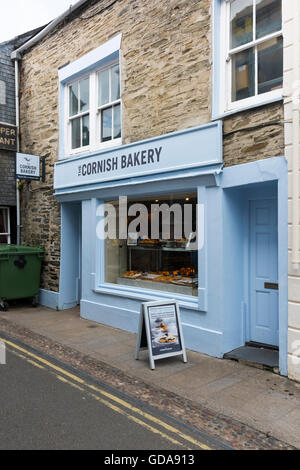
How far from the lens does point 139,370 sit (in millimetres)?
5508

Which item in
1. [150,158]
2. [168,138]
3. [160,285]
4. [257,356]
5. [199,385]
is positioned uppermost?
[168,138]

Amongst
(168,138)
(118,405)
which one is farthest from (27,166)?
(118,405)

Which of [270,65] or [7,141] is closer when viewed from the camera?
[270,65]

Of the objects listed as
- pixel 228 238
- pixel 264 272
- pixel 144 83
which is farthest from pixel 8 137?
pixel 264 272

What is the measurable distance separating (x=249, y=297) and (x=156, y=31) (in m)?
5.27

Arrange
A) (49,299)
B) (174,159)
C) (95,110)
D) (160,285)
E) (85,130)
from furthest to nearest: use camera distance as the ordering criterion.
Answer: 1. (49,299)
2. (85,130)
3. (95,110)
4. (160,285)
5. (174,159)

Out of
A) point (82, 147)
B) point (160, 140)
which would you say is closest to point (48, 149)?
point (82, 147)

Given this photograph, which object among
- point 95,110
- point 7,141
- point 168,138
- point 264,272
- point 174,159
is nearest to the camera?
point 264,272

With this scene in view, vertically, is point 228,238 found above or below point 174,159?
below

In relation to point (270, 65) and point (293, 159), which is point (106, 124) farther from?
point (293, 159)

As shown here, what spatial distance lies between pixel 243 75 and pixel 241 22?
0.85 meters

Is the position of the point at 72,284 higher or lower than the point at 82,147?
lower

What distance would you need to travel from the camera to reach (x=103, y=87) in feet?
28.8

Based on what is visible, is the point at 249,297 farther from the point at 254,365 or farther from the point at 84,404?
the point at 84,404
